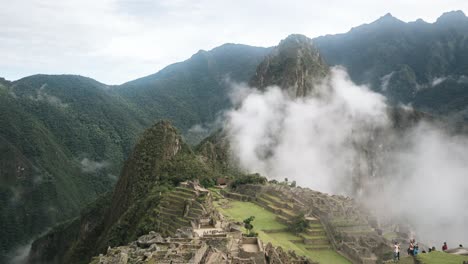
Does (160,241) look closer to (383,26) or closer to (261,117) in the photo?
(261,117)

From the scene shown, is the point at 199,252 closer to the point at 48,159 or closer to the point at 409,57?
the point at 48,159

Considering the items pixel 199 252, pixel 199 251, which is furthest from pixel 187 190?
pixel 199 252

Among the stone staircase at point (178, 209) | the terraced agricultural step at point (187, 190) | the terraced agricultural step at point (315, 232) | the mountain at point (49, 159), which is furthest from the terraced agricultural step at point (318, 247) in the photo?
the mountain at point (49, 159)

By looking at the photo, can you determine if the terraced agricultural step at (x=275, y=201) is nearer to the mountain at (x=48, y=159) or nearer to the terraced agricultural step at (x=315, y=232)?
the terraced agricultural step at (x=315, y=232)

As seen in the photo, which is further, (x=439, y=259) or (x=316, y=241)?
(x=316, y=241)

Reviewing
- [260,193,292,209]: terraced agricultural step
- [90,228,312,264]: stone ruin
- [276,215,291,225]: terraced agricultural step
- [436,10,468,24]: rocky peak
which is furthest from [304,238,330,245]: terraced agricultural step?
[436,10,468,24]: rocky peak

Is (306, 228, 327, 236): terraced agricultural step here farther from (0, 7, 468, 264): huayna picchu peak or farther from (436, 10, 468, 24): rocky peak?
(436, 10, 468, 24): rocky peak
